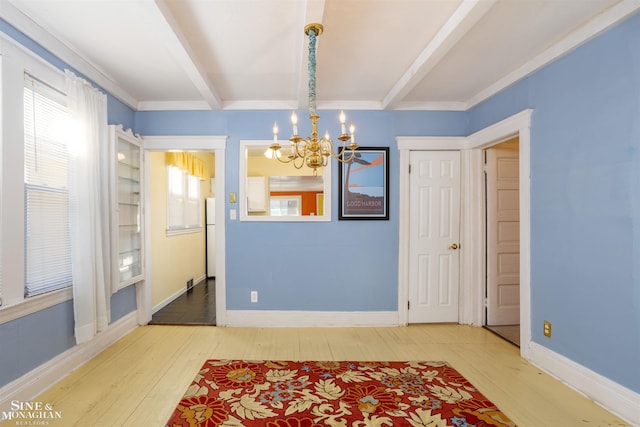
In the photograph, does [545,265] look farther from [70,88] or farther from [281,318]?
[70,88]

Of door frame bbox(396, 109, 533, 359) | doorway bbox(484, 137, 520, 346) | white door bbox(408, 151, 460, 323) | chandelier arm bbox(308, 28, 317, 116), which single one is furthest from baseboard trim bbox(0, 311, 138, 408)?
doorway bbox(484, 137, 520, 346)

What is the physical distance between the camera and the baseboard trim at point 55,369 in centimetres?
191

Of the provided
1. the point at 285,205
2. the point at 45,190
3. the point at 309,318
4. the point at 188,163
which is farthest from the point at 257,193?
the point at 45,190

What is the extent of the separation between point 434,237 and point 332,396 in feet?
6.97

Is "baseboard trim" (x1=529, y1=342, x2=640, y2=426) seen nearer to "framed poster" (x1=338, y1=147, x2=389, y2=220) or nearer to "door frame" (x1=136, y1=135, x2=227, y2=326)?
"framed poster" (x1=338, y1=147, x2=389, y2=220)

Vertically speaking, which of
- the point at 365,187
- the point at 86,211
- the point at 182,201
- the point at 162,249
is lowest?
the point at 162,249

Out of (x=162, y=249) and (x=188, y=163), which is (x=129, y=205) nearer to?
(x=162, y=249)

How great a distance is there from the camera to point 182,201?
4828mm

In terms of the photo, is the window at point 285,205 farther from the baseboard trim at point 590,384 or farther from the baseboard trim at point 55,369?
the baseboard trim at point 590,384

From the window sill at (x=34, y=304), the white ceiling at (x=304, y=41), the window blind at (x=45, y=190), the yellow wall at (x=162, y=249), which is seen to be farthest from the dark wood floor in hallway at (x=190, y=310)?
the white ceiling at (x=304, y=41)

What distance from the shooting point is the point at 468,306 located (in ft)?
11.4

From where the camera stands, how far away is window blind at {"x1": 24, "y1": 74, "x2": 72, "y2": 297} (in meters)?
2.03

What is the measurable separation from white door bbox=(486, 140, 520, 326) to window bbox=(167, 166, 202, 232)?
13.8ft

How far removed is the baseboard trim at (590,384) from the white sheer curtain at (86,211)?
3.65 metres
